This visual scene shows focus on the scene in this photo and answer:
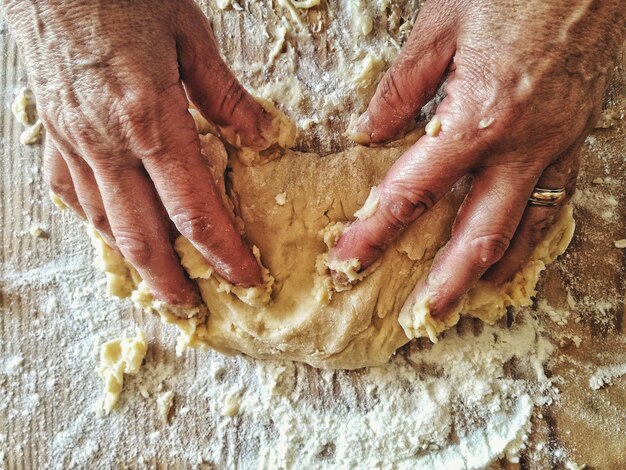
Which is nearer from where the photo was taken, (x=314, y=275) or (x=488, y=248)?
(x=488, y=248)

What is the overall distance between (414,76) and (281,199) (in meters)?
0.38

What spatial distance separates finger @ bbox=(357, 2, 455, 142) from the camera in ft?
3.22

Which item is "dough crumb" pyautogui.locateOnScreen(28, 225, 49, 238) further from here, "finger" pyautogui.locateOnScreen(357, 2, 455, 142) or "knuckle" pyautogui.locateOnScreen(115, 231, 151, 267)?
"finger" pyautogui.locateOnScreen(357, 2, 455, 142)

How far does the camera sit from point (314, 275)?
1149mm

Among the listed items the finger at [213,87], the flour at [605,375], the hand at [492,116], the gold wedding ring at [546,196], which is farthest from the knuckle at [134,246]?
the flour at [605,375]

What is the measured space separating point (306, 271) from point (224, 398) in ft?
1.29

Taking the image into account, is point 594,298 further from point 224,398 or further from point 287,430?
point 224,398

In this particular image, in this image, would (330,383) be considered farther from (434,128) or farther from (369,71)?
(369,71)

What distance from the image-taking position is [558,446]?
47.1 inches

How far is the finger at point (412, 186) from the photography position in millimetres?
928

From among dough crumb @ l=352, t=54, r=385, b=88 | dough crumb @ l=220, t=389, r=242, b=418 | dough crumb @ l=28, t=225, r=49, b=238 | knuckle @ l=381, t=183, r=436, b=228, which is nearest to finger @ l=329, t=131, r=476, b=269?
knuckle @ l=381, t=183, r=436, b=228

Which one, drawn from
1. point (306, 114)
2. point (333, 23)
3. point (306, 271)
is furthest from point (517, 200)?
point (333, 23)

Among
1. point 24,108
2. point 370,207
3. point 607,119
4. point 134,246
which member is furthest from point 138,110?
point 607,119

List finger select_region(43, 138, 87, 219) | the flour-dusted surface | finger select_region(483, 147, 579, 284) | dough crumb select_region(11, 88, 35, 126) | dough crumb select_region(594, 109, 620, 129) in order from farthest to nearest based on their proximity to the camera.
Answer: dough crumb select_region(11, 88, 35, 126) < dough crumb select_region(594, 109, 620, 129) < the flour-dusted surface < finger select_region(43, 138, 87, 219) < finger select_region(483, 147, 579, 284)
